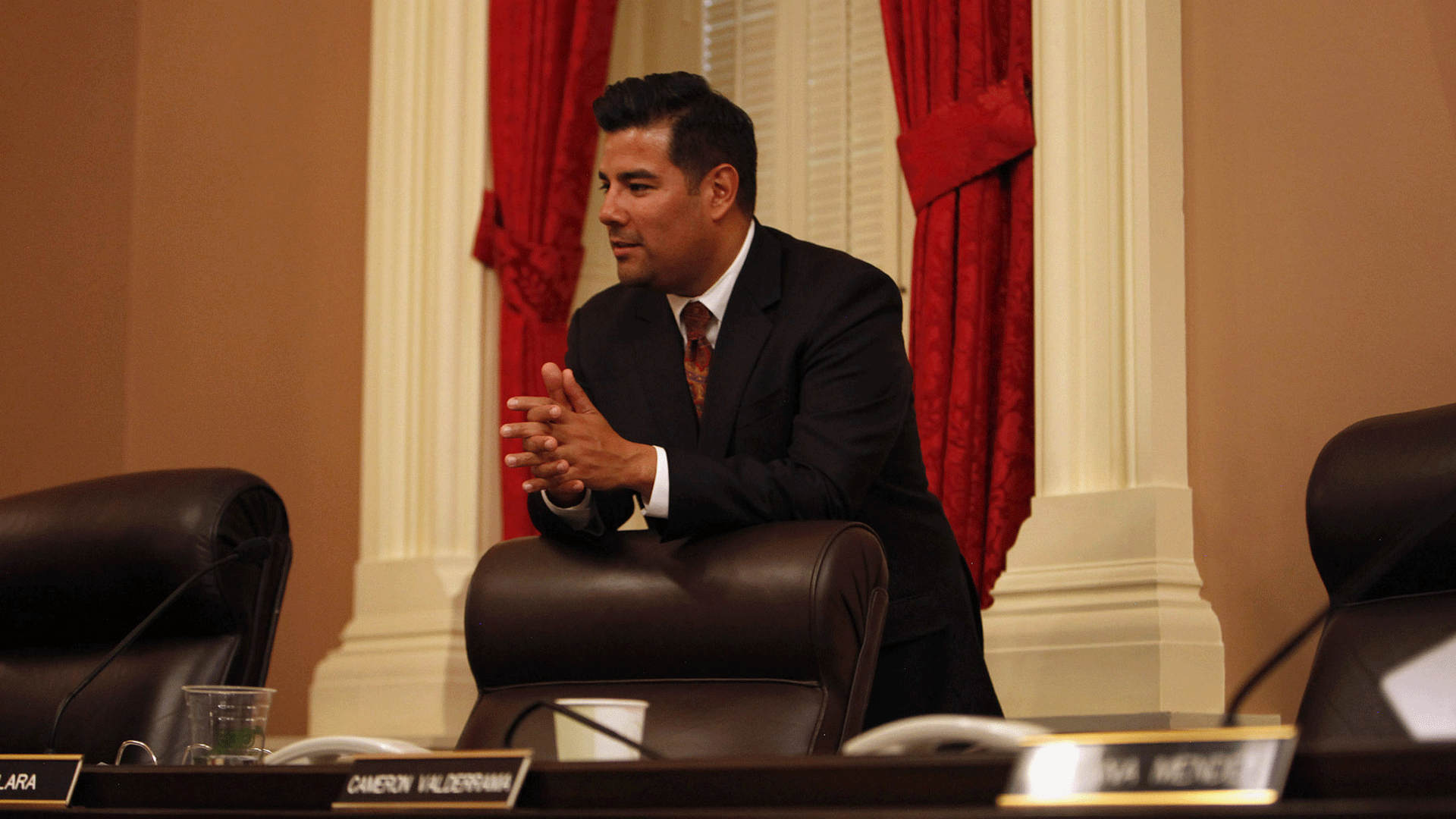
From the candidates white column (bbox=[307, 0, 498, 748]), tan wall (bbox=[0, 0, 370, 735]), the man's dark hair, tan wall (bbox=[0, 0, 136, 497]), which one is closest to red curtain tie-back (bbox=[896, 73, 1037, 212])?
the man's dark hair

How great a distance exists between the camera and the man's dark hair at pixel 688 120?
217 cm

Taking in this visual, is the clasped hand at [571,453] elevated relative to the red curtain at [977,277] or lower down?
lower down

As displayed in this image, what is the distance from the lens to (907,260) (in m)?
3.34

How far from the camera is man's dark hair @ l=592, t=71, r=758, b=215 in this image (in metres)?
2.17

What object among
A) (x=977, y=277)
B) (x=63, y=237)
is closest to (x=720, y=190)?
(x=977, y=277)

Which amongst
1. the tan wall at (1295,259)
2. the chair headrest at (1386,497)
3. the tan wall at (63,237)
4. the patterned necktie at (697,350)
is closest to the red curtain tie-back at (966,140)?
the tan wall at (1295,259)

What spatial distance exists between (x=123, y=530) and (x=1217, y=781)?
60.8 inches

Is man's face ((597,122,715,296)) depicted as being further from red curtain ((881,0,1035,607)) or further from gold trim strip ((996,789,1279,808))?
gold trim strip ((996,789,1279,808))

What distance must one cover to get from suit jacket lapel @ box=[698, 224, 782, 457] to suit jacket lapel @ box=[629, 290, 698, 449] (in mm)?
28

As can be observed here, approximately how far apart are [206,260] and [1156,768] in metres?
3.98

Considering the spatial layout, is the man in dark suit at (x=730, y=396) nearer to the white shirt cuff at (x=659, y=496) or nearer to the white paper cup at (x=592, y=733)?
the white shirt cuff at (x=659, y=496)

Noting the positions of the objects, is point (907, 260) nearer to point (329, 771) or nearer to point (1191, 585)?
point (1191, 585)

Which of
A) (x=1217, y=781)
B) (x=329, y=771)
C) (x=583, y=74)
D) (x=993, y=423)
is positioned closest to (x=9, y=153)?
(x=583, y=74)

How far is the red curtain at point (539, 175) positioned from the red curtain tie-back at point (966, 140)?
98cm
